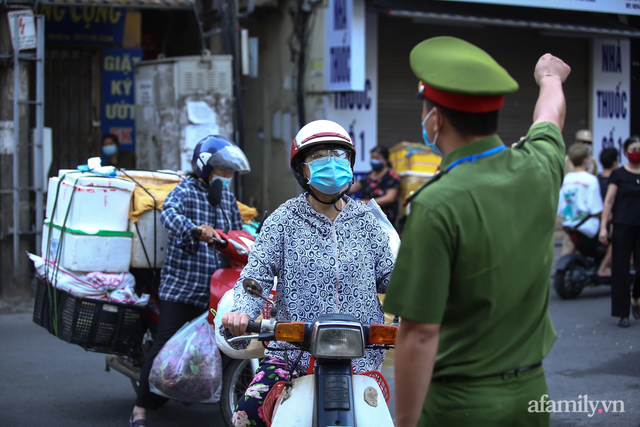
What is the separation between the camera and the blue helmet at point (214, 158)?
186 inches

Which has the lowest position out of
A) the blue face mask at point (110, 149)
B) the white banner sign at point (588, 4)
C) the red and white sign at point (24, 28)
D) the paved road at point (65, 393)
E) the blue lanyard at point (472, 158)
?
the paved road at point (65, 393)

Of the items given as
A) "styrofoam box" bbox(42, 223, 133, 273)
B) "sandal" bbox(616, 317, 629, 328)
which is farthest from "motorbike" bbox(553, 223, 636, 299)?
"styrofoam box" bbox(42, 223, 133, 273)

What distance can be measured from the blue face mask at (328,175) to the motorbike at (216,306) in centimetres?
93

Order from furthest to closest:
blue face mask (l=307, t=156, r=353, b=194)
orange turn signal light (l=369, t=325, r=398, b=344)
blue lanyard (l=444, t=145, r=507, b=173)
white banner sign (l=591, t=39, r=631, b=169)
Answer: white banner sign (l=591, t=39, r=631, b=169) < blue face mask (l=307, t=156, r=353, b=194) < orange turn signal light (l=369, t=325, r=398, b=344) < blue lanyard (l=444, t=145, r=507, b=173)

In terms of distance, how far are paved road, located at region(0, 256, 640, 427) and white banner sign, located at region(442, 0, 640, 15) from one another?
207 inches

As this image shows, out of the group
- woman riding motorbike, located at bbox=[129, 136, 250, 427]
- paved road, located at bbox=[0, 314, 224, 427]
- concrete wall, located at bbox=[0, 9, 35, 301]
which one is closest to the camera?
woman riding motorbike, located at bbox=[129, 136, 250, 427]

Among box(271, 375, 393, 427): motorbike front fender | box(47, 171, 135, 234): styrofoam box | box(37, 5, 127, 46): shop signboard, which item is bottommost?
box(271, 375, 393, 427): motorbike front fender

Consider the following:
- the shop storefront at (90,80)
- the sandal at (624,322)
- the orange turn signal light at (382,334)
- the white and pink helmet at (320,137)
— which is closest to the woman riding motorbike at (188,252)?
the white and pink helmet at (320,137)

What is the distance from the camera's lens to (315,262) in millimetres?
3066

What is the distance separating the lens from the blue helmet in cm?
473

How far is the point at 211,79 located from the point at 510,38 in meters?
5.68

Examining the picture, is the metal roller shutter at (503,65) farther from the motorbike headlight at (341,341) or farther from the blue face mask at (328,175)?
the motorbike headlight at (341,341)

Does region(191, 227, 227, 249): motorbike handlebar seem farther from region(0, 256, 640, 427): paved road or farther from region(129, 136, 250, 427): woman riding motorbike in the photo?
region(0, 256, 640, 427): paved road

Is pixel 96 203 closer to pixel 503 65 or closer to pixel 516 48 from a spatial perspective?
pixel 503 65
